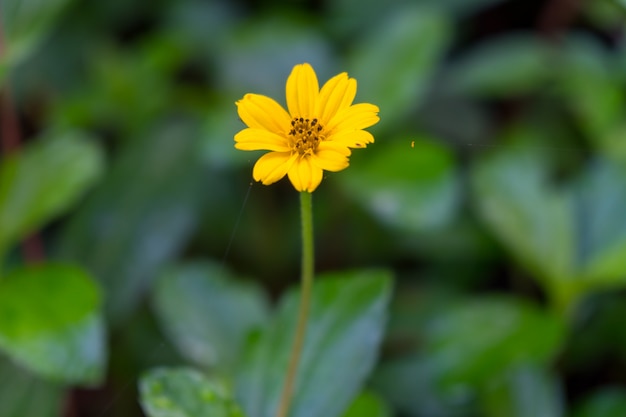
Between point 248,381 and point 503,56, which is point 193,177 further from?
point 503,56

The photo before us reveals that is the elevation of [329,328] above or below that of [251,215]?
below

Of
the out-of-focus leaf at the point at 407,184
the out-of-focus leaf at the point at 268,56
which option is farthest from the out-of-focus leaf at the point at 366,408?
the out-of-focus leaf at the point at 268,56

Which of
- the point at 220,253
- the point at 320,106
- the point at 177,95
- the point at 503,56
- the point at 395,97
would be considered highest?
the point at 503,56

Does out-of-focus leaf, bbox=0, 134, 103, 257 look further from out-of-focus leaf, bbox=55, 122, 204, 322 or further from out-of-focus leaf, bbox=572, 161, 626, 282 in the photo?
out-of-focus leaf, bbox=572, 161, 626, 282

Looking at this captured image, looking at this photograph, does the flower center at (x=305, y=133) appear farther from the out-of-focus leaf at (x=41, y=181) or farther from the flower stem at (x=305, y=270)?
the out-of-focus leaf at (x=41, y=181)

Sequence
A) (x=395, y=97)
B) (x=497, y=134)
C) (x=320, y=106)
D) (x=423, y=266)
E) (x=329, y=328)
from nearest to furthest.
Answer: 1. (x=320, y=106)
2. (x=329, y=328)
3. (x=395, y=97)
4. (x=423, y=266)
5. (x=497, y=134)

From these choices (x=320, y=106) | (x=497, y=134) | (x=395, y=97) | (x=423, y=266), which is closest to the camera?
(x=320, y=106)

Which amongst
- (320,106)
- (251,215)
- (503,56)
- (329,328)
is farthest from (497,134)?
(320,106)
